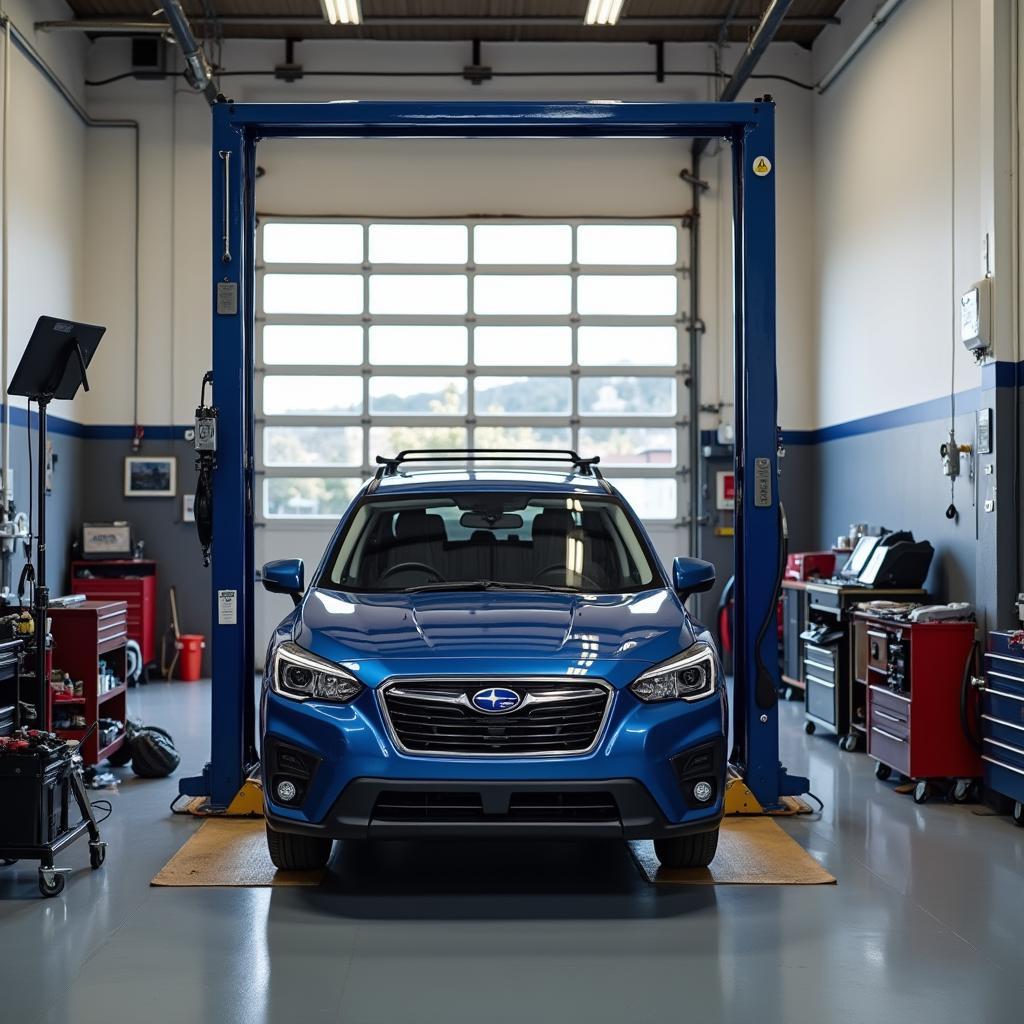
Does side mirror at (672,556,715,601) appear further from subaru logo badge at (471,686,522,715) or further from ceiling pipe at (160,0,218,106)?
ceiling pipe at (160,0,218,106)

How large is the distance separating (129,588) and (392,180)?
467 centimetres

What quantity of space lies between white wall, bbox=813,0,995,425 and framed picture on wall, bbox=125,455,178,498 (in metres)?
6.31

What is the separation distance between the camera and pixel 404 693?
4105mm

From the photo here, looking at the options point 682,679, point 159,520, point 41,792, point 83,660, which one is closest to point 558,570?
point 682,679

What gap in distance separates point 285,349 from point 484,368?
1969mm

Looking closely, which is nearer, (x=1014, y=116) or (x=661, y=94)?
(x=1014, y=116)

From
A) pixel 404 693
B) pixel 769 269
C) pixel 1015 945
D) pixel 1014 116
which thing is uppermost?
pixel 1014 116

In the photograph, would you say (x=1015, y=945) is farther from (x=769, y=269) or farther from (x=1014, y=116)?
(x=1014, y=116)

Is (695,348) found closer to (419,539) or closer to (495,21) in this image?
(495,21)

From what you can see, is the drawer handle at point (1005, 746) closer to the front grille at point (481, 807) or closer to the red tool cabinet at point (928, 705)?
the red tool cabinet at point (928, 705)

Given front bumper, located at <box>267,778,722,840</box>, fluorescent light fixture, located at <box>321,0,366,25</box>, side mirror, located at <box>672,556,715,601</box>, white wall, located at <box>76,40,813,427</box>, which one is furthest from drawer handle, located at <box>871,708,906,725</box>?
fluorescent light fixture, located at <box>321,0,366,25</box>

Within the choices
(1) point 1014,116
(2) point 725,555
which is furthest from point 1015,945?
(2) point 725,555

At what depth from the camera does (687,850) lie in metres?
4.67

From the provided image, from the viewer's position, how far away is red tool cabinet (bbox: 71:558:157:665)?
445 inches
